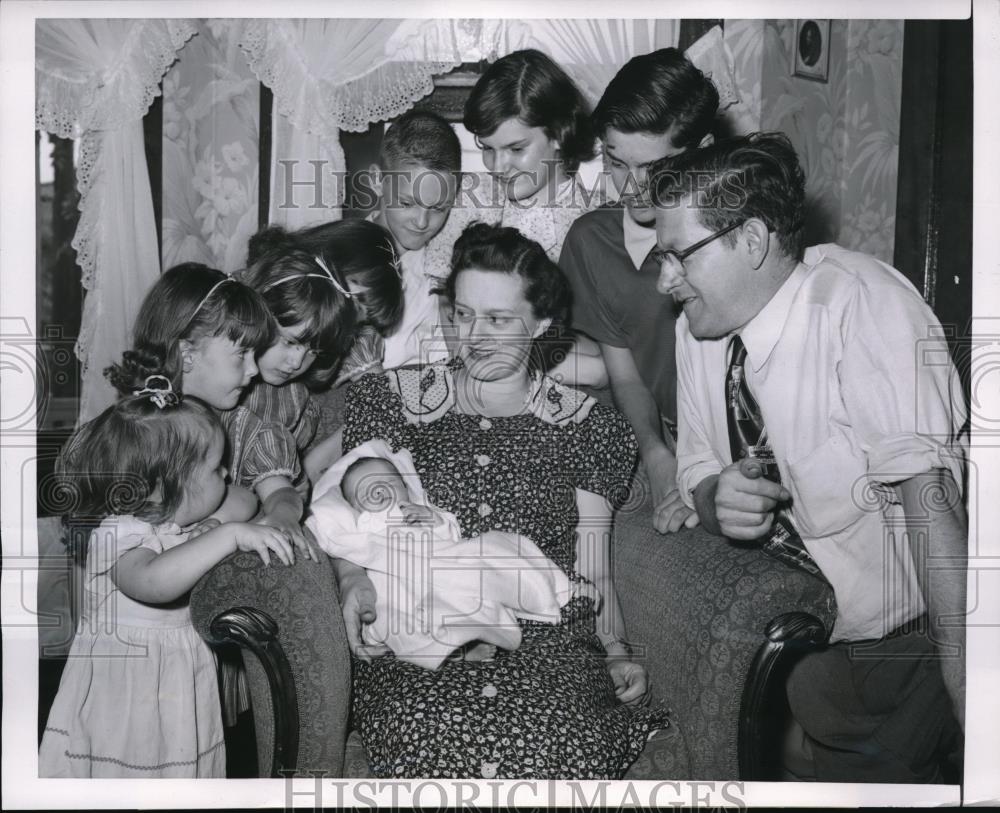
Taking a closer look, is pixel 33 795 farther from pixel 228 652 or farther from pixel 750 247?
pixel 750 247

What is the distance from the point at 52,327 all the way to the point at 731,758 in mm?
1835

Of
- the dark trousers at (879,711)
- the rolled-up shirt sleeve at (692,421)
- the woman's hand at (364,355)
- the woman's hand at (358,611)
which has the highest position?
the woman's hand at (364,355)

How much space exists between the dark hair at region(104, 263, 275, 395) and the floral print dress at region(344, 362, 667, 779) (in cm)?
29

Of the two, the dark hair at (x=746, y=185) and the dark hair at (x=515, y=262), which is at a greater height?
the dark hair at (x=746, y=185)

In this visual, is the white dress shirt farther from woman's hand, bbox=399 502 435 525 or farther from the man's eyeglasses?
woman's hand, bbox=399 502 435 525

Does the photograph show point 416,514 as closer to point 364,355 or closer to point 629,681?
point 364,355

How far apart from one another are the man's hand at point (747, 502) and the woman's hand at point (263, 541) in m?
0.94

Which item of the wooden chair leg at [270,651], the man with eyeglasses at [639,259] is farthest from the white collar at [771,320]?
the wooden chair leg at [270,651]

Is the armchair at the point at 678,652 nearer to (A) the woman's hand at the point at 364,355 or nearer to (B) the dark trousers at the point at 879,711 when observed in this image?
(B) the dark trousers at the point at 879,711

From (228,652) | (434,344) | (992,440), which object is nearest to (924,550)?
(992,440)

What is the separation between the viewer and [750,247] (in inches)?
79.9

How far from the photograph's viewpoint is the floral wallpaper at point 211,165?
2312 millimetres

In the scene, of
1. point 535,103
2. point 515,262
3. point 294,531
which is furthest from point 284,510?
point 535,103
